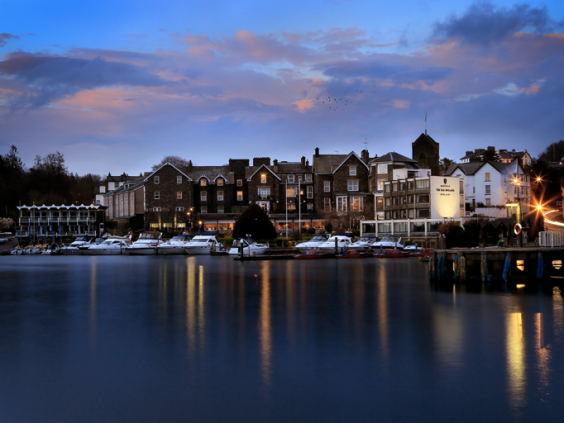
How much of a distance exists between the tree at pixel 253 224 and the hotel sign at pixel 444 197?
77.9 ft

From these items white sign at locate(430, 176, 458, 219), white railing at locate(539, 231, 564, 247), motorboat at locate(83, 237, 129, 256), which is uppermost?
white sign at locate(430, 176, 458, 219)

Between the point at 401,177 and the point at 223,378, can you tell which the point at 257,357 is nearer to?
the point at 223,378

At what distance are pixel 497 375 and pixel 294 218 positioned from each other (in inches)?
3207

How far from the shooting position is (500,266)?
3756cm

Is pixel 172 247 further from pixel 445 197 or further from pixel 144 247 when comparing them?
pixel 445 197

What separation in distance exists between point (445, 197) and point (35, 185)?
87425 millimetres

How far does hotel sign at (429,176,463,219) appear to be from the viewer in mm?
80062

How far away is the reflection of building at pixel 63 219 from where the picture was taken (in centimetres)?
10562

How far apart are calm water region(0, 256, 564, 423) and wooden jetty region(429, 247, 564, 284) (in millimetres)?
4685

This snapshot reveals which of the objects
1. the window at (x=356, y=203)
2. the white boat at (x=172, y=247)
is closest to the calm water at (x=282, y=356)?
the white boat at (x=172, y=247)

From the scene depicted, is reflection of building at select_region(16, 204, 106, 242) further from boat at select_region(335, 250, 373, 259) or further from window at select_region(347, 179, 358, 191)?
boat at select_region(335, 250, 373, 259)

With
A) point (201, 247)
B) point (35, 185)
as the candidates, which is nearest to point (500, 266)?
point (201, 247)

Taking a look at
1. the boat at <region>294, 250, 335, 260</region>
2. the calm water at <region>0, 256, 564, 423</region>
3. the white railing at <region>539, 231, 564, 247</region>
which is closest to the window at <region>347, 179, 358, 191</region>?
the boat at <region>294, 250, 335, 260</region>

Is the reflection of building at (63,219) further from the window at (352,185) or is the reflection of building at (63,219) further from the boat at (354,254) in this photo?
the boat at (354,254)
